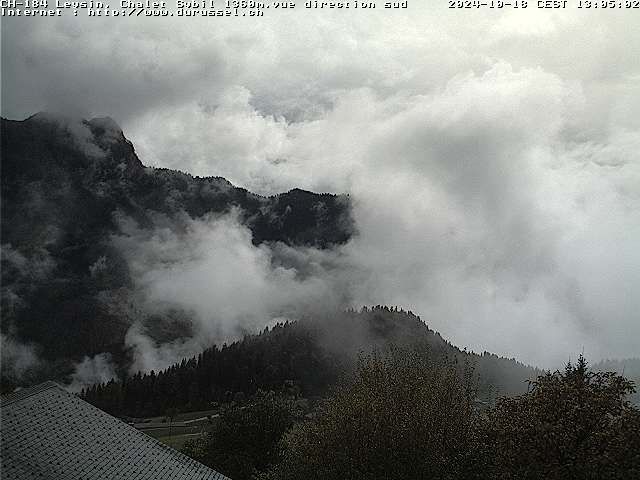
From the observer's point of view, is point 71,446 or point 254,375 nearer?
point 71,446

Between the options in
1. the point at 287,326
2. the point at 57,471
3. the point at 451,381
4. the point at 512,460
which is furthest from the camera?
the point at 287,326

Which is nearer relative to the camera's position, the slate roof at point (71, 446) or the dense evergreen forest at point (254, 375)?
the slate roof at point (71, 446)

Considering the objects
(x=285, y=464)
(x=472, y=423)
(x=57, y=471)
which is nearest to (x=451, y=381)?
(x=472, y=423)

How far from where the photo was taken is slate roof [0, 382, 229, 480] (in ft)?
58.2

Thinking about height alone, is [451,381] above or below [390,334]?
below

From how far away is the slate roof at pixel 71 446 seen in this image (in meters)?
17.7

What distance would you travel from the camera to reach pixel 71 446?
64.7 feet

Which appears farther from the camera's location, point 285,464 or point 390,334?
point 390,334

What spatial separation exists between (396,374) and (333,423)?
5158 millimetres


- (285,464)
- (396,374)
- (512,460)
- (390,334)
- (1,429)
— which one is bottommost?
(285,464)

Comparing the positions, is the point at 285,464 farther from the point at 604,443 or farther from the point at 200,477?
the point at 604,443

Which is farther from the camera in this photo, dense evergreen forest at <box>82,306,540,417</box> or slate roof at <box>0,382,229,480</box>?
dense evergreen forest at <box>82,306,540,417</box>

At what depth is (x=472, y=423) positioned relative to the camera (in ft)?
94.6

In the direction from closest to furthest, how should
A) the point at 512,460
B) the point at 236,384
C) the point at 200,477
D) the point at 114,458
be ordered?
the point at 114,458, the point at 512,460, the point at 200,477, the point at 236,384
